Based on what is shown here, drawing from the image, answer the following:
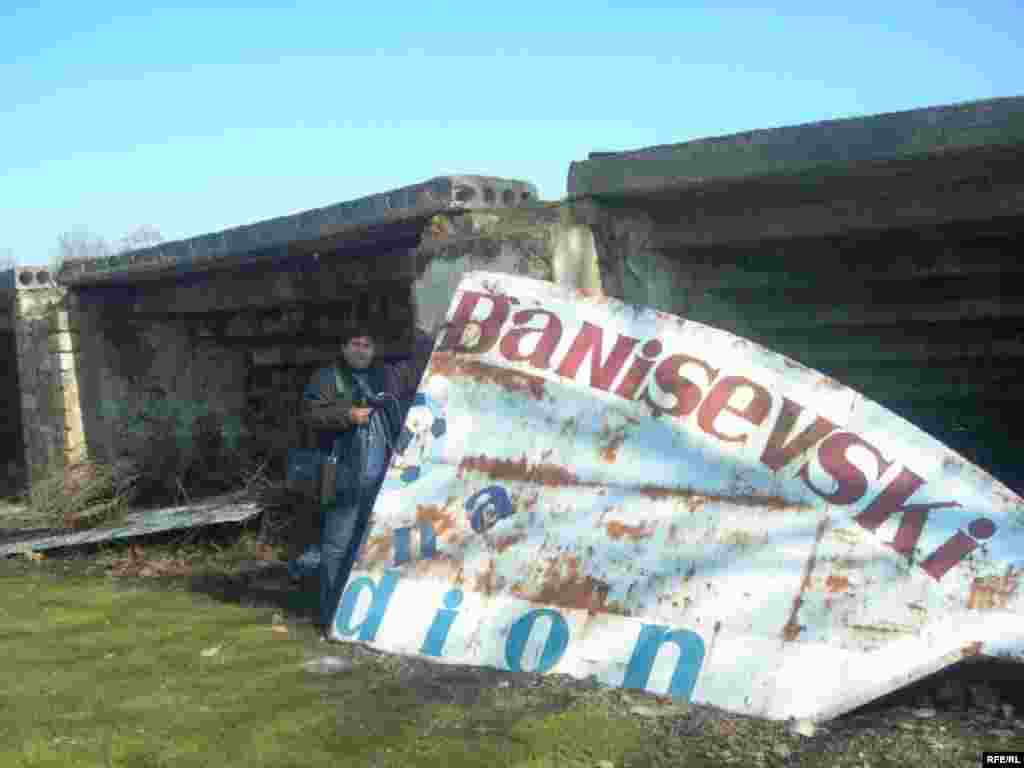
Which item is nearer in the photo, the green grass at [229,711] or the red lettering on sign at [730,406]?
the green grass at [229,711]

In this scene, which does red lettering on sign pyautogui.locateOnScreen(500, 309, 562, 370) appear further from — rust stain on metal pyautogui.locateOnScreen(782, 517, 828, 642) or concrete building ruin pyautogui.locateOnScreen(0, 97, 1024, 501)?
rust stain on metal pyautogui.locateOnScreen(782, 517, 828, 642)

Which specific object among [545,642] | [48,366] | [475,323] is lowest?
[545,642]

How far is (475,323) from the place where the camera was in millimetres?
4672

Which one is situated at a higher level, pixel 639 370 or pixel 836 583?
pixel 639 370

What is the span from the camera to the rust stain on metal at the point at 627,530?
3969mm

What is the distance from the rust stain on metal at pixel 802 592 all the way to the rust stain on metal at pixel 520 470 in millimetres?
906

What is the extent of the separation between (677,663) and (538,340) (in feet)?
4.90

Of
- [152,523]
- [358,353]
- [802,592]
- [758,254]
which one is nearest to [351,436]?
[358,353]

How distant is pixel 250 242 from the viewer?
703cm

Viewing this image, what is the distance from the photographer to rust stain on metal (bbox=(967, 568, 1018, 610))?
338 centimetres

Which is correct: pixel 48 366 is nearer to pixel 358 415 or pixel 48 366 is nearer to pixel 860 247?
pixel 358 415

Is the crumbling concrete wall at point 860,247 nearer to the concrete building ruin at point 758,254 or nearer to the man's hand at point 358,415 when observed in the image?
the concrete building ruin at point 758,254

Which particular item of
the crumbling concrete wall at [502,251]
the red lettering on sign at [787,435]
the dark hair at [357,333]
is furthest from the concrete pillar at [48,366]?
the red lettering on sign at [787,435]

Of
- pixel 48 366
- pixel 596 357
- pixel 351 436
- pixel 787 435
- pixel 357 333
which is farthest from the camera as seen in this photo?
pixel 48 366
